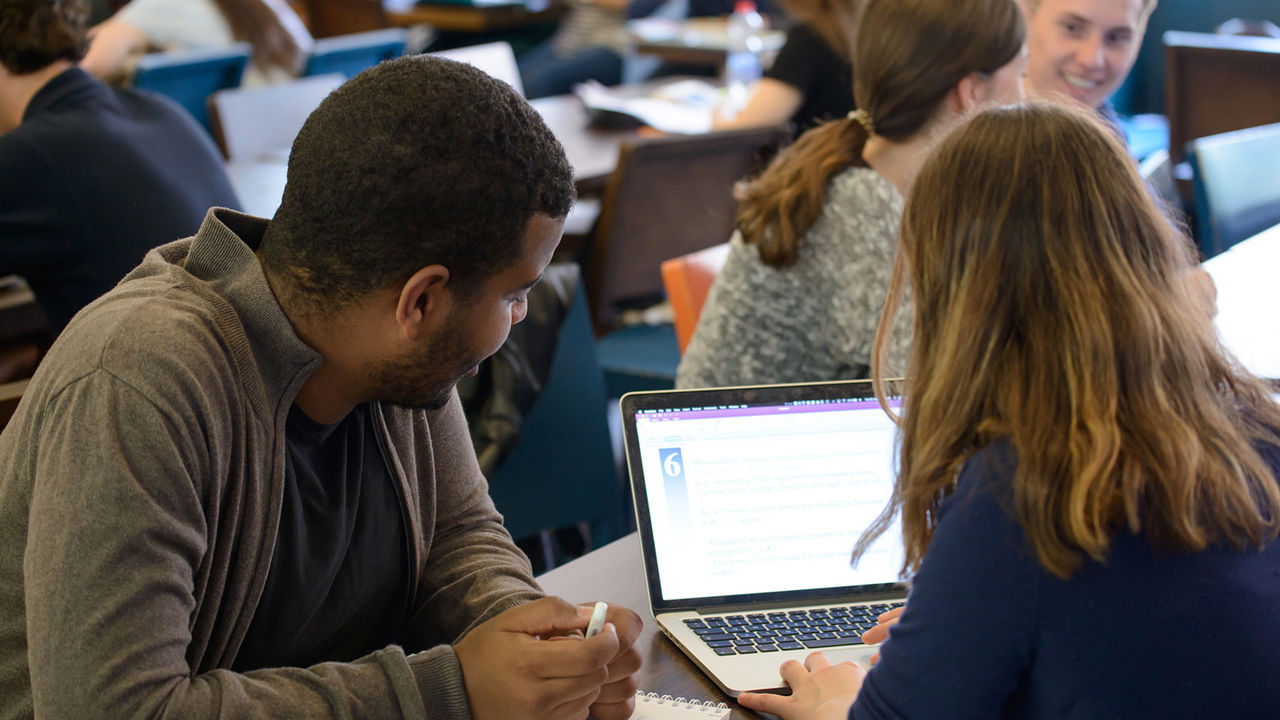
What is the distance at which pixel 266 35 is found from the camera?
13.4 ft

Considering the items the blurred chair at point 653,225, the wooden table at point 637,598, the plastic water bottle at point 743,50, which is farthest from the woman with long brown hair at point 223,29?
the wooden table at point 637,598

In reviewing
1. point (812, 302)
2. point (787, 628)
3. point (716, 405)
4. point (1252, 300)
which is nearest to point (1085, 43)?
point (1252, 300)

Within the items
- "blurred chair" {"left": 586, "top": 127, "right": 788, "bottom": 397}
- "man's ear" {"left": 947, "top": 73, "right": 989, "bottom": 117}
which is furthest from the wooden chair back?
"man's ear" {"left": 947, "top": 73, "right": 989, "bottom": 117}

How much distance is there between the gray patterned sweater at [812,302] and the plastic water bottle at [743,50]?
2240mm

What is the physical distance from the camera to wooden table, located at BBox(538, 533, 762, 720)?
1141mm

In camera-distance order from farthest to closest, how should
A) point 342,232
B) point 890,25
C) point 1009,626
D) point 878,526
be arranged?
point 890,25, point 878,526, point 342,232, point 1009,626

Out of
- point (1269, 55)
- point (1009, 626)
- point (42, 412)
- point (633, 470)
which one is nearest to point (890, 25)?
point (633, 470)

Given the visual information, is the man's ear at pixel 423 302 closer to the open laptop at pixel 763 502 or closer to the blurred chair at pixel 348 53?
the open laptop at pixel 763 502

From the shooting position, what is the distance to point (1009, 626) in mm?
862

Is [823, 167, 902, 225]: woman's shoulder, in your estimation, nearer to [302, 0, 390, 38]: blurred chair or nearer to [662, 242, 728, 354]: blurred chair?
[662, 242, 728, 354]: blurred chair

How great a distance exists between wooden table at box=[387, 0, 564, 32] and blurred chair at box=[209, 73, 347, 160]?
3244mm

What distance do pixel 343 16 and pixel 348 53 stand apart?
3.95 meters

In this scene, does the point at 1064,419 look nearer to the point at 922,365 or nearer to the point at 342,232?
the point at 922,365

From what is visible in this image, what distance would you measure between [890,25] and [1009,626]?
1.20 metres
